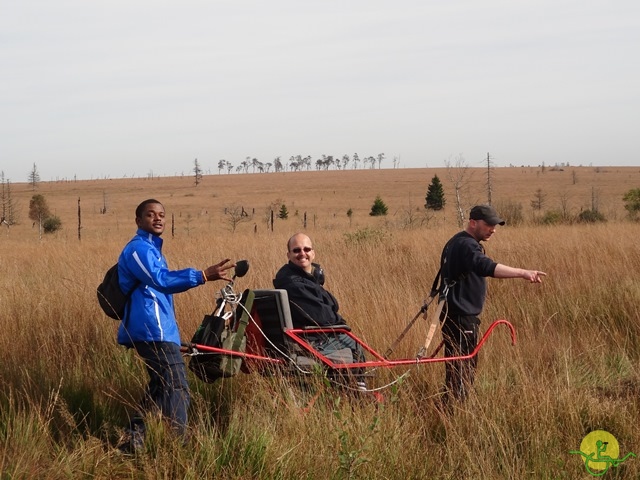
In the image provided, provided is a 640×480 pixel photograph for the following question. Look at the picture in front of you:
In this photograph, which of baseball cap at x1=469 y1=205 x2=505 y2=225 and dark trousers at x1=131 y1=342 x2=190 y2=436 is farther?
baseball cap at x1=469 y1=205 x2=505 y2=225

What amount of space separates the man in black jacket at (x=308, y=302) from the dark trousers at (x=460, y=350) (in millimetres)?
646

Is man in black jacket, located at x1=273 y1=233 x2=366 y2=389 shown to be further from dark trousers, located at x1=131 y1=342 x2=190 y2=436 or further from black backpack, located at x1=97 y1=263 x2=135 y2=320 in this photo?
black backpack, located at x1=97 y1=263 x2=135 y2=320

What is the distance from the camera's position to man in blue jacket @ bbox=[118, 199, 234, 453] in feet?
14.0

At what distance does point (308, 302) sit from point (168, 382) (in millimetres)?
1167

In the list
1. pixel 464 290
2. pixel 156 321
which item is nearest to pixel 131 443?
pixel 156 321

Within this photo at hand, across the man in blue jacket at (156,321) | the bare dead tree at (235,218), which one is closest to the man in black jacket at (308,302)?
the man in blue jacket at (156,321)

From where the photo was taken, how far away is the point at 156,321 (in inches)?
170

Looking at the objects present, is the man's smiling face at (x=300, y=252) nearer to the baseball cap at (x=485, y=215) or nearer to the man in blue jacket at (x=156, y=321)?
the man in blue jacket at (x=156, y=321)

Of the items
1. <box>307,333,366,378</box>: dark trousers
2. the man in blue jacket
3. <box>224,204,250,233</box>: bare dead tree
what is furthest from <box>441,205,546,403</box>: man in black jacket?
<box>224,204,250,233</box>: bare dead tree

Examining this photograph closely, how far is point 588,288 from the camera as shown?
8703 mm

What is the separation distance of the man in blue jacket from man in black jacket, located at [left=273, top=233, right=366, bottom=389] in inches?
35.0

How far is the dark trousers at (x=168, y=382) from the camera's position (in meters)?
4.33

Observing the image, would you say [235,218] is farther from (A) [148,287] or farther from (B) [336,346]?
(A) [148,287]

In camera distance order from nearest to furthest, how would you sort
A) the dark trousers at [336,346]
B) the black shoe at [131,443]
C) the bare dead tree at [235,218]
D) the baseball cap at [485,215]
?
the black shoe at [131,443]
the dark trousers at [336,346]
the baseball cap at [485,215]
the bare dead tree at [235,218]
